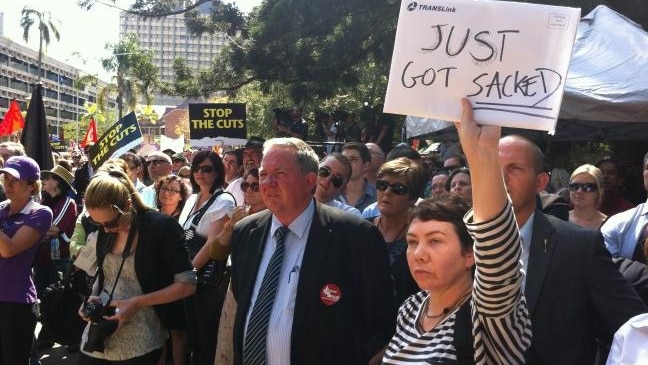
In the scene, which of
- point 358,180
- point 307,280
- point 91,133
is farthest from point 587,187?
point 91,133

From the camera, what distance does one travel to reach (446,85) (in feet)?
6.93

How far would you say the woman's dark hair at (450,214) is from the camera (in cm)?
233

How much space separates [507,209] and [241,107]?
8.44 meters

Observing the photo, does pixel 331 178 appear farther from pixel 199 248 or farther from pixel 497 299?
pixel 497 299

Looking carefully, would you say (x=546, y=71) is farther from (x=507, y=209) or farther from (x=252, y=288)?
(x=252, y=288)

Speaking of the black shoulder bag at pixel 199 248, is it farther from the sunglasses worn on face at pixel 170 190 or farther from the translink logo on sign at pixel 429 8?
the translink logo on sign at pixel 429 8

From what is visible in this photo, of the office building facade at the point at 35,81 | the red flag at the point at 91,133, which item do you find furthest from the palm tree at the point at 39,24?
the red flag at the point at 91,133

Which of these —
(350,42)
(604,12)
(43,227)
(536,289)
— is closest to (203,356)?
(43,227)

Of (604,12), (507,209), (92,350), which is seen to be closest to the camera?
(507,209)

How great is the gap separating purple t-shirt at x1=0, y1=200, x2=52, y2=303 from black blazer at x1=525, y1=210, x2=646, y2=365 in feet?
12.0

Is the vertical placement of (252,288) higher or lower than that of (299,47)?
lower

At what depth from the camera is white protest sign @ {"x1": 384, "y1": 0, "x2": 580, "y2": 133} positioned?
6.53 ft

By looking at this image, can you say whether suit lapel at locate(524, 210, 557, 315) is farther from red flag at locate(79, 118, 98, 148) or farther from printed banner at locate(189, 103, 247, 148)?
red flag at locate(79, 118, 98, 148)

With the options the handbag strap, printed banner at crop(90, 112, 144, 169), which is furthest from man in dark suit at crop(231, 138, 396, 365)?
printed banner at crop(90, 112, 144, 169)
